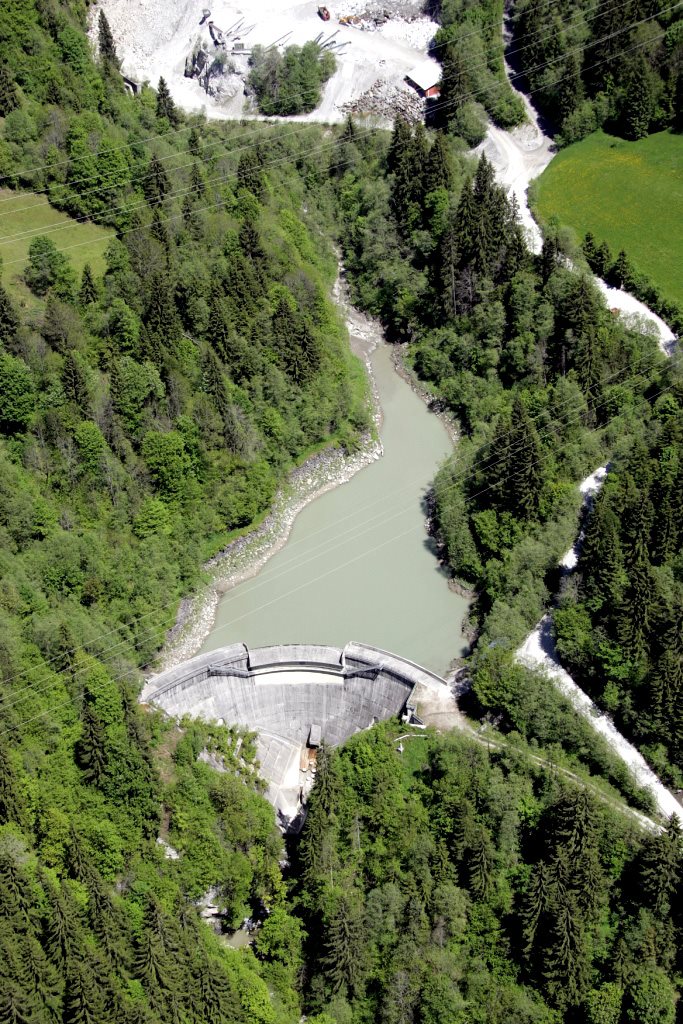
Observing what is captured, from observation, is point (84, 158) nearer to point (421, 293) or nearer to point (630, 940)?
point (421, 293)

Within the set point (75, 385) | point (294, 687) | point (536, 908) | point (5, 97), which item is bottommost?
point (536, 908)

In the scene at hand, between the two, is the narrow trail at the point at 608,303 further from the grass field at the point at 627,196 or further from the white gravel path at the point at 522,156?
the grass field at the point at 627,196

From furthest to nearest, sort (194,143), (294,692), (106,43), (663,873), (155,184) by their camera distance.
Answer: (106,43) → (194,143) → (155,184) → (294,692) → (663,873)

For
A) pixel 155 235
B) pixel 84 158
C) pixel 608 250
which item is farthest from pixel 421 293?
pixel 84 158

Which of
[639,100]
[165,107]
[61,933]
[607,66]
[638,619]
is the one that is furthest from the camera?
[165,107]

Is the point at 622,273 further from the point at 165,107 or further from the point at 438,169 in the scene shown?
the point at 165,107

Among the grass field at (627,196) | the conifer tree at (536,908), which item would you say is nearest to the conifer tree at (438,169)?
the grass field at (627,196)

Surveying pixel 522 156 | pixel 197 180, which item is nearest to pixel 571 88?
pixel 522 156
